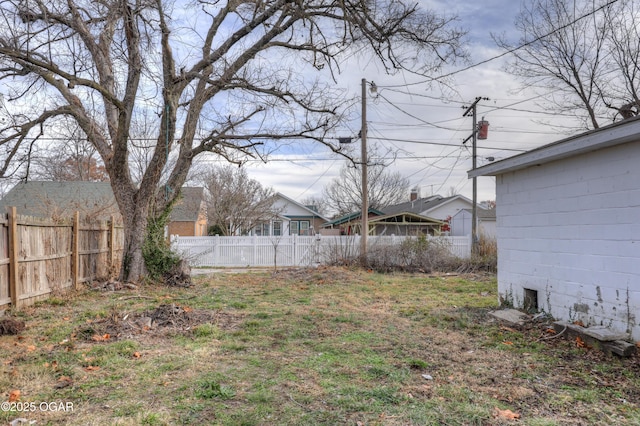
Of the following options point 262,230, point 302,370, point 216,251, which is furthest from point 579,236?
point 262,230

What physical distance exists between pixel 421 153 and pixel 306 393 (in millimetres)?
18425

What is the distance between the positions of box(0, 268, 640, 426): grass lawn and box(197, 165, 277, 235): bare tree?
59.6ft

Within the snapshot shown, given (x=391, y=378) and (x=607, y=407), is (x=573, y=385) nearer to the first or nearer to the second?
(x=607, y=407)

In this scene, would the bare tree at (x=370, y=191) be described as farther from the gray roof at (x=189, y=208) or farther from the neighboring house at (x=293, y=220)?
the gray roof at (x=189, y=208)

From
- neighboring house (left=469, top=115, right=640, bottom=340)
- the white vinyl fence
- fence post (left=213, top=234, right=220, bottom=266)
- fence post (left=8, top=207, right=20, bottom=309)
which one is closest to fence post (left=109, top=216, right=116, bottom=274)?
fence post (left=8, top=207, right=20, bottom=309)

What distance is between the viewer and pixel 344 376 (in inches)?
144

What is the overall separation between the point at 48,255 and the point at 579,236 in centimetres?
886

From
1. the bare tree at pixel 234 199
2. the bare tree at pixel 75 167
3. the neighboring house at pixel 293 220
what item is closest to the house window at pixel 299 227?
the neighboring house at pixel 293 220

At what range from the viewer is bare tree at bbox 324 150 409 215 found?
35250 millimetres

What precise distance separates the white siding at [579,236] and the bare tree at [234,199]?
A: 20071mm

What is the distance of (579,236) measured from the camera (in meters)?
5.25

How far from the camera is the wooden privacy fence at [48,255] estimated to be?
20.7 ft

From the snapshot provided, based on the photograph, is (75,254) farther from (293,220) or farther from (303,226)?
(303,226)

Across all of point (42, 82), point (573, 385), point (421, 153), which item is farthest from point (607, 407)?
point (421, 153)
